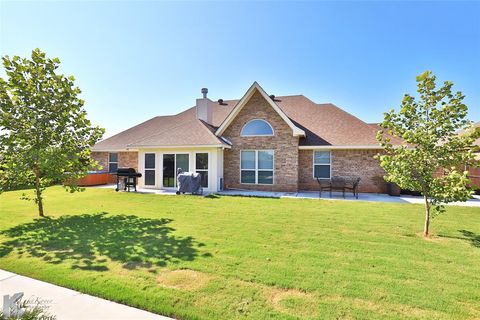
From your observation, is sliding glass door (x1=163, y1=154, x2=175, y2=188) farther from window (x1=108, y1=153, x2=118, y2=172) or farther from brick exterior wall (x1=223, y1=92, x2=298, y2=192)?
window (x1=108, y1=153, x2=118, y2=172)

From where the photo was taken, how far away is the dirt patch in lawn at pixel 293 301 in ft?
10.2

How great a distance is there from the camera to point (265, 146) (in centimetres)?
1567

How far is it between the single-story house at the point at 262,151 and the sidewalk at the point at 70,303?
36.4 feet

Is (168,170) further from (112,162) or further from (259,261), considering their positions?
(259,261)

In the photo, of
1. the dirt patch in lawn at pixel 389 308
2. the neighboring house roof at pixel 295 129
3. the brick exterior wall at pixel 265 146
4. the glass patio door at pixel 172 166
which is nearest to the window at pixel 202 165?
the glass patio door at pixel 172 166

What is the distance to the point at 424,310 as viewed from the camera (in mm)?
3193

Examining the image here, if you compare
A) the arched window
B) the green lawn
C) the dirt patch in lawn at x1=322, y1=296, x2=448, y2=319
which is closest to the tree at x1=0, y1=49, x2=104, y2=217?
the green lawn

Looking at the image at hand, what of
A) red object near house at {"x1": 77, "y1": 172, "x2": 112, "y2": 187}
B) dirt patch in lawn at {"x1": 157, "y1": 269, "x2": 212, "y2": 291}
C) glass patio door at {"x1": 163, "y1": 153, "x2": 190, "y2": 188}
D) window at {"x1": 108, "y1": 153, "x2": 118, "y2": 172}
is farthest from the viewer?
window at {"x1": 108, "y1": 153, "x2": 118, "y2": 172}

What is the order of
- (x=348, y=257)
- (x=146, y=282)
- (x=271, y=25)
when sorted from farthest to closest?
(x=271, y=25)
(x=348, y=257)
(x=146, y=282)

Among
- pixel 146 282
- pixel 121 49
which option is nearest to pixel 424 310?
pixel 146 282

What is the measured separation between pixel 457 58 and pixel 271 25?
382 inches

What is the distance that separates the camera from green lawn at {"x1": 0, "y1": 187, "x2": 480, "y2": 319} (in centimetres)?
330

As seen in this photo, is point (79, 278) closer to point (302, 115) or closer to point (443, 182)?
point (443, 182)

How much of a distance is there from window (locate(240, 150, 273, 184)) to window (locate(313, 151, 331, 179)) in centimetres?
306
